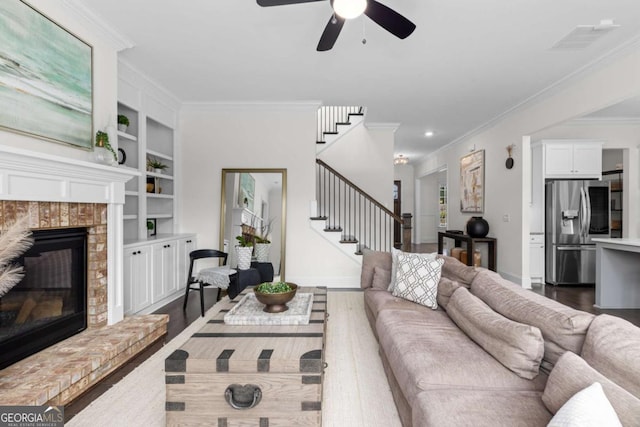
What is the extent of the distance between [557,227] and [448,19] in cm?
424

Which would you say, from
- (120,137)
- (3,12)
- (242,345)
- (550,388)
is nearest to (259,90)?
(120,137)

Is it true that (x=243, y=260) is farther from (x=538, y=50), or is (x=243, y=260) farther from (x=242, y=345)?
(x=538, y=50)

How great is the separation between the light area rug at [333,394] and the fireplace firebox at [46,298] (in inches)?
27.2

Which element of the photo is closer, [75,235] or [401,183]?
[75,235]

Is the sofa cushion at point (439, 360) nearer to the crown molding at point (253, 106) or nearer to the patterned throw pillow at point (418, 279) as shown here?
the patterned throw pillow at point (418, 279)

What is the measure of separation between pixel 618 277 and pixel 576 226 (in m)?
1.43

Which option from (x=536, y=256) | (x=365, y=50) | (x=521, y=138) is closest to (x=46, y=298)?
(x=365, y=50)

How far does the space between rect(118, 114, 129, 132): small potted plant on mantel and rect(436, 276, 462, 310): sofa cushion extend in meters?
3.85

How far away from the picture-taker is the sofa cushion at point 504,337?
153 centimetres

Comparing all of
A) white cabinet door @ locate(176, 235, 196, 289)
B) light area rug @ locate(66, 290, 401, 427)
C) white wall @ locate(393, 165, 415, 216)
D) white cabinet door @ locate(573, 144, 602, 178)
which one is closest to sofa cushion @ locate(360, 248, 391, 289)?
light area rug @ locate(66, 290, 401, 427)

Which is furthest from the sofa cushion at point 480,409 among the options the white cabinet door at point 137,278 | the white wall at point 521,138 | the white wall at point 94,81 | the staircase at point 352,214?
the staircase at point 352,214

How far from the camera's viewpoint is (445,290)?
264cm

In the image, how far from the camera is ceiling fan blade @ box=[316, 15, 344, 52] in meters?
2.19

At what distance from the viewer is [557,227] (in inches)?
205
